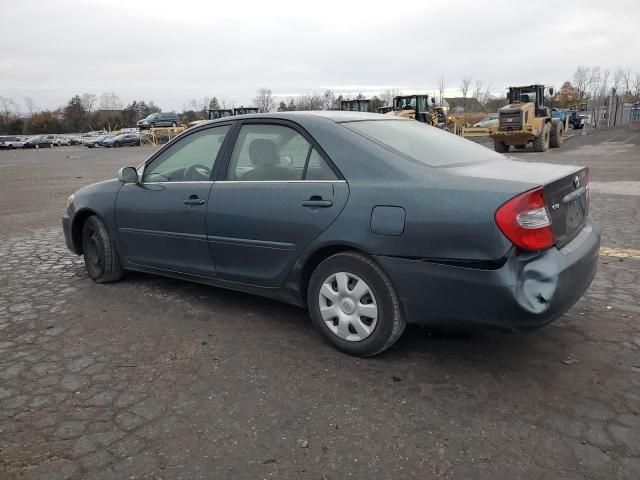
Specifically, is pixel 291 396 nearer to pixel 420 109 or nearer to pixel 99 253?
pixel 99 253

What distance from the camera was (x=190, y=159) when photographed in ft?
14.4

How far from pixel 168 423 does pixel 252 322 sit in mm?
1388

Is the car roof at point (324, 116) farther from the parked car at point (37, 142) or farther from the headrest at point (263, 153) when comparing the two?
the parked car at point (37, 142)

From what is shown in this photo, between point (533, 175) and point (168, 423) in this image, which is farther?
point (533, 175)

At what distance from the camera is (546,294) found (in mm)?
2857

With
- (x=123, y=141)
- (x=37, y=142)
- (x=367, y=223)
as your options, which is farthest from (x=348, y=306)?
(x=37, y=142)

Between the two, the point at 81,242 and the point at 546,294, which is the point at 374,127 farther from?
the point at 81,242

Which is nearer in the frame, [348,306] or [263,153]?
[348,306]

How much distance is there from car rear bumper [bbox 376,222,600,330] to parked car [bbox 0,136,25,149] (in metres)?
64.0

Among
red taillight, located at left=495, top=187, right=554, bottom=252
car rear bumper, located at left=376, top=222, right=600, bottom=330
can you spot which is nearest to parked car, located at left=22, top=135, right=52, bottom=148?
car rear bumper, located at left=376, top=222, right=600, bottom=330

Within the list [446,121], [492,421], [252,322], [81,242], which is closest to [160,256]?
[252,322]

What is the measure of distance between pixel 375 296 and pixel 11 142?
64720 millimetres

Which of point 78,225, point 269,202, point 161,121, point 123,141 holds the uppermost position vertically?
point 161,121

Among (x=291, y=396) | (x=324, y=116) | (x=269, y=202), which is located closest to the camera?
(x=291, y=396)
